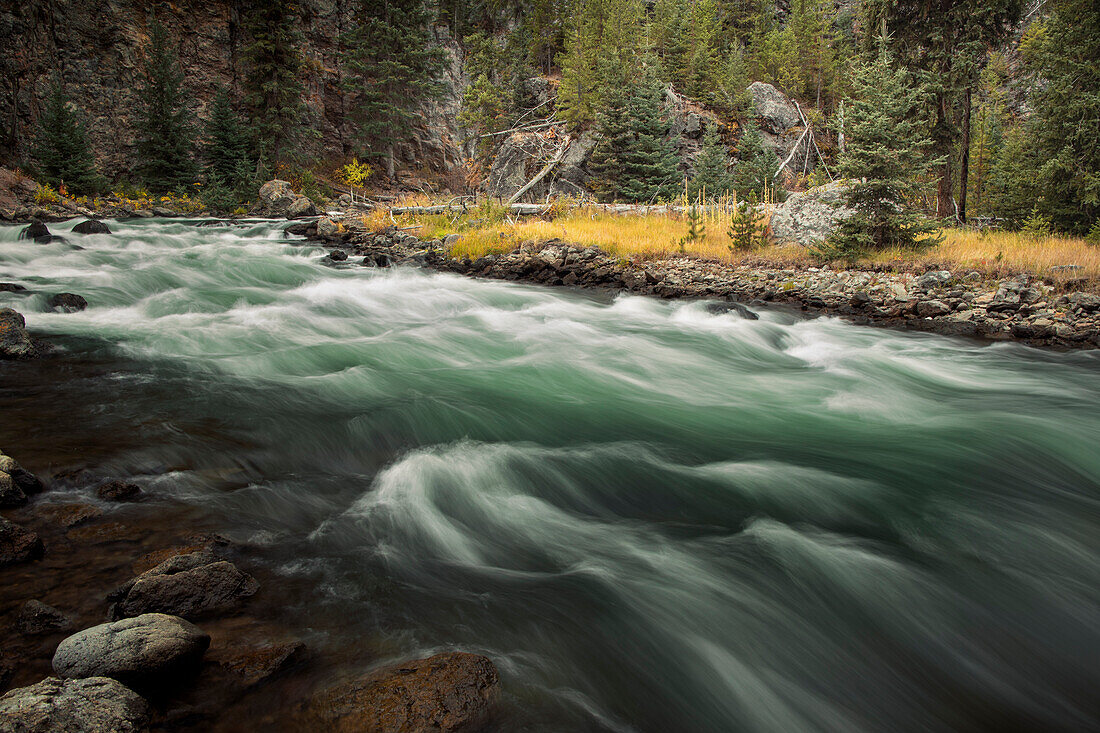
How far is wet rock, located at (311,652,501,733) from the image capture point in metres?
1.95

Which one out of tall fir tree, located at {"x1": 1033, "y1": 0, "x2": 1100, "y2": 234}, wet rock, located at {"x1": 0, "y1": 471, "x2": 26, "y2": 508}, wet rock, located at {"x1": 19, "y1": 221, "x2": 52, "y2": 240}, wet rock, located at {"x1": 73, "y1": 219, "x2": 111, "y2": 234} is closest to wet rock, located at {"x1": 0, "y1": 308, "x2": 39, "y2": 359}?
wet rock, located at {"x1": 0, "y1": 471, "x2": 26, "y2": 508}

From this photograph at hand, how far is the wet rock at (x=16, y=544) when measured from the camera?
106 inches

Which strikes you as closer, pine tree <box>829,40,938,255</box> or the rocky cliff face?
pine tree <box>829,40,938,255</box>

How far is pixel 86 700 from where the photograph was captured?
5.59 feet

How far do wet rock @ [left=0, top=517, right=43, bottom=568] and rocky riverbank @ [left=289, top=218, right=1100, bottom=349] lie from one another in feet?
30.1

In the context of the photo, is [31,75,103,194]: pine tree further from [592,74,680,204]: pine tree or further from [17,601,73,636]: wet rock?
[17,601,73,636]: wet rock

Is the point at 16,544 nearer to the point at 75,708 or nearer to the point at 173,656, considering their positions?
the point at 173,656

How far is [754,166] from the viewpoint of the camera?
24516mm

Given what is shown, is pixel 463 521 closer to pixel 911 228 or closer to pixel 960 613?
pixel 960 613

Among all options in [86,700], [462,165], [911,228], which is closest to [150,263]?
[86,700]

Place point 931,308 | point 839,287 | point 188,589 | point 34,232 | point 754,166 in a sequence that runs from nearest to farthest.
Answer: point 188,589, point 931,308, point 839,287, point 34,232, point 754,166

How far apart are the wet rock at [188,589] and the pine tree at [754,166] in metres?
24.4

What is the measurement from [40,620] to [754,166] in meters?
26.9

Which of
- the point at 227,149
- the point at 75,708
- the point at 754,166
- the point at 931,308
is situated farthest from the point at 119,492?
the point at 227,149
